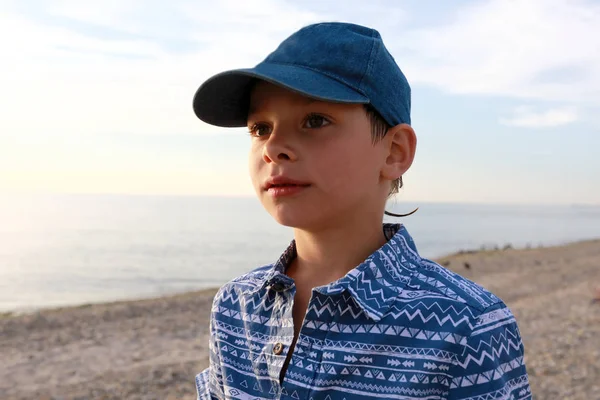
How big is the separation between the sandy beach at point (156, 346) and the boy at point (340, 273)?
13.7 ft

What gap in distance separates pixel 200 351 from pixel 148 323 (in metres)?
2.26

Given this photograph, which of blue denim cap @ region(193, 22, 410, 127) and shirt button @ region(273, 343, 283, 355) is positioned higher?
blue denim cap @ region(193, 22, 410, 127)

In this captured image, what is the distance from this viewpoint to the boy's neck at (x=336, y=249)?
1785mm

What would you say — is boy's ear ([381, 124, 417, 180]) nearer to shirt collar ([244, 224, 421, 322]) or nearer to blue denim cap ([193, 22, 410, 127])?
blue denim cap ([193, 22, 410, 127])

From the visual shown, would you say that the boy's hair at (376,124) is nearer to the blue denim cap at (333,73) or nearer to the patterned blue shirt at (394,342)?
the blue denim cap at (333,73)

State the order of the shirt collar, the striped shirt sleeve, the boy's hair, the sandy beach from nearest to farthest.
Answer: the striped shirt sleeve < the shirt collar < the boy's hair < the sandy beach

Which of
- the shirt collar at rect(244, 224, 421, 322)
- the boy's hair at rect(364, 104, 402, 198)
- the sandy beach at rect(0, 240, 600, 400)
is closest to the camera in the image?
the shirt collar at rect(244, 224, 421, 322)

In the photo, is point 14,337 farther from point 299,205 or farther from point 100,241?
point 100,241

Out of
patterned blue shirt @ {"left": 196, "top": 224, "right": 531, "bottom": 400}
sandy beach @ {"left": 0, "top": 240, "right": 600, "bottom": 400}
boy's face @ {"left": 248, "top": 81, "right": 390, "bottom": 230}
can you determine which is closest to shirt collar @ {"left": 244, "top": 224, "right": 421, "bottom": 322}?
patterned blue shirt @ {"left": 196, "top": 224, "right": 531, "bottom": 400}

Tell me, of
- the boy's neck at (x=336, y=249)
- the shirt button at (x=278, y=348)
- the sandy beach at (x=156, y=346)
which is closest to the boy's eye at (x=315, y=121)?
the boy's neck at (x=336, y=249)

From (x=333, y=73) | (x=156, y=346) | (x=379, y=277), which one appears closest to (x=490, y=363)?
(x=379, y=277)

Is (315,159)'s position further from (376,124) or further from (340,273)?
(340,273)

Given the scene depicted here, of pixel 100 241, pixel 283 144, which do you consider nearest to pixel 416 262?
pixel 283 144

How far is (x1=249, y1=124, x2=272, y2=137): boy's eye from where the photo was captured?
1.79 metres
